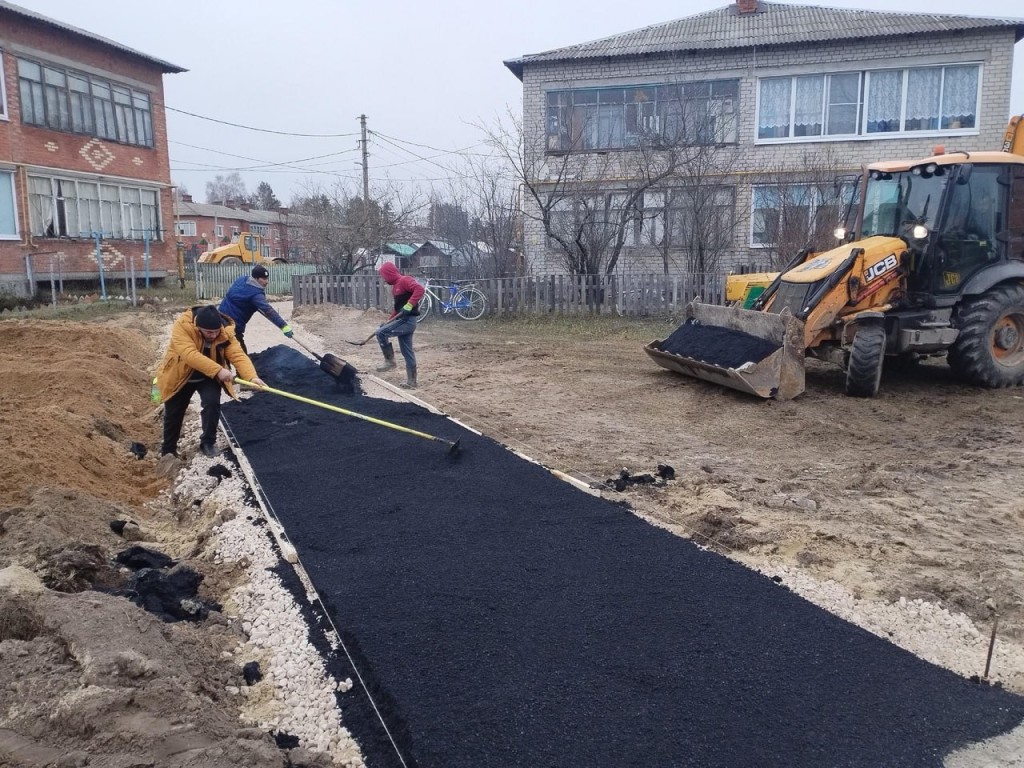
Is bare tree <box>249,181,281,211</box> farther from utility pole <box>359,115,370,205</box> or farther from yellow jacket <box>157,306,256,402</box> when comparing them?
yellow jacket <box>157,306,256,402</box>

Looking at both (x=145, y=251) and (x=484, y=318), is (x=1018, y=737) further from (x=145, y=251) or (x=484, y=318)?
(x=145, y=251)

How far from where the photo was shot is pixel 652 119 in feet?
68.4

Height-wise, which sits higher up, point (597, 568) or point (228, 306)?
point (228, 306)

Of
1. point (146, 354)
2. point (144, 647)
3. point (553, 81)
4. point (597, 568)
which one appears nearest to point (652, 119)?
point (553, 81)

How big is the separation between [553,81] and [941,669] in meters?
20.9

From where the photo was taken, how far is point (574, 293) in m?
17.0

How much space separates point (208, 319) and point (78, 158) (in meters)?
19.6

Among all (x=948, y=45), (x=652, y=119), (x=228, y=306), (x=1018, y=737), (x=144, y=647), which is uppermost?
(x=948, y=45)

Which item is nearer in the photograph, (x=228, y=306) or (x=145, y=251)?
(x=228, y=306)

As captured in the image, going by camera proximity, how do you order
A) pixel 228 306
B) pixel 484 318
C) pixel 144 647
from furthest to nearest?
pixel 484 318
pixel 228 306
pixel 144 647

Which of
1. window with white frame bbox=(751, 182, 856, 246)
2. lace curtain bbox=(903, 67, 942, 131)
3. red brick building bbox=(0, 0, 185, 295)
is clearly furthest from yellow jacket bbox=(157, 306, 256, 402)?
lace curtain bbox=(903, 67, 942, 131)

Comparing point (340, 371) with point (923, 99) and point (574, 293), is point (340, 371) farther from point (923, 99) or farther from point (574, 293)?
point (923, 99)

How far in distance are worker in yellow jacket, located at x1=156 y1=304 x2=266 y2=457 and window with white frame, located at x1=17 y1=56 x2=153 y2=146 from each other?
18419 millimetres

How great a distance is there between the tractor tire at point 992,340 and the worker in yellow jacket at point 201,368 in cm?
710
